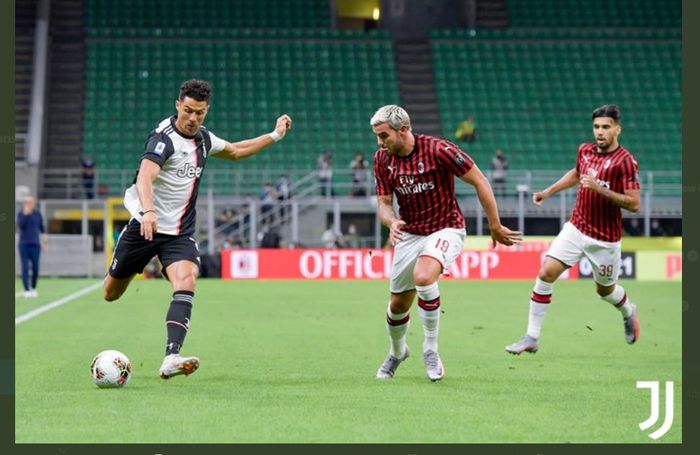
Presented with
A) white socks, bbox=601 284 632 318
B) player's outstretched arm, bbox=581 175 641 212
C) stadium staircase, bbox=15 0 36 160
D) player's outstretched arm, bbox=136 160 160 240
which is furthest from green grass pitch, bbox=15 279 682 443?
stadium staircase, bbox=15 0 36 160

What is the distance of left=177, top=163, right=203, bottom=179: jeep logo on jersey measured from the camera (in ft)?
32.6

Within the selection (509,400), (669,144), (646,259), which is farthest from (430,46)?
(509,400)

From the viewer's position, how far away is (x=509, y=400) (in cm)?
855

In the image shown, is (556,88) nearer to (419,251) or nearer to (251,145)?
(251,145)

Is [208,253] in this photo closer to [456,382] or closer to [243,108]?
[243,108]

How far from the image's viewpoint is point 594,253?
12.3 m

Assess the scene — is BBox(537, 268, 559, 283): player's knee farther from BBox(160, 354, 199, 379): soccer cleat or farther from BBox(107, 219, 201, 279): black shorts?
BBox(160, 354, 199, 379): soccer cleat

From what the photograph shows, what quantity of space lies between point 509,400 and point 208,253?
78.5 ft

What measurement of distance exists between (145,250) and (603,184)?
441 centimetres

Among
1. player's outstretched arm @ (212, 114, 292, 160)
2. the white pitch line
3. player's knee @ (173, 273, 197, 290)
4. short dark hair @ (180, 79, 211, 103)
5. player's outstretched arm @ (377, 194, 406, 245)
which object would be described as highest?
short dark hair @ (180, 79, 211, 103)

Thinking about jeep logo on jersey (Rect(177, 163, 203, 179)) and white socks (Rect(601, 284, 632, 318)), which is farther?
white socks (Rect(601, 284, 632, 318))

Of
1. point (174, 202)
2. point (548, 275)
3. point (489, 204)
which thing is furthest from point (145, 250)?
point (548, 275)

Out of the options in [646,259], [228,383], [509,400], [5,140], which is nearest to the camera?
[5,140]

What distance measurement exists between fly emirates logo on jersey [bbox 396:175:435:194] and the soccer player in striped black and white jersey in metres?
1.56
